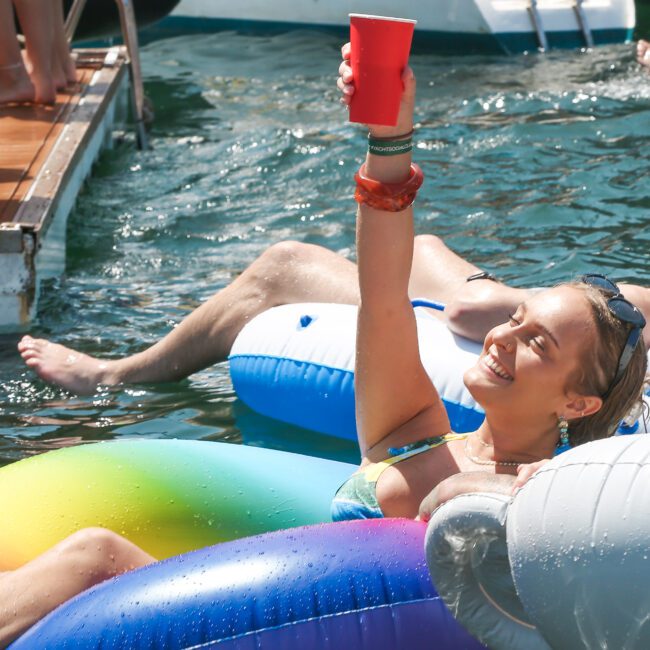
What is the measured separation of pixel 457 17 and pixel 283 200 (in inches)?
167

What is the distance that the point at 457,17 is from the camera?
31.8 feet

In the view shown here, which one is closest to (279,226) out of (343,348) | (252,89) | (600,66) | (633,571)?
(343,348)

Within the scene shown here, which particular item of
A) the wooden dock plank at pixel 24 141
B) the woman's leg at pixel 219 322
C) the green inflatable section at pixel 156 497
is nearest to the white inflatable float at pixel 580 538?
the green inflatable section at pixel 156 497

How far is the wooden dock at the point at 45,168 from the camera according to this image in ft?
14.5

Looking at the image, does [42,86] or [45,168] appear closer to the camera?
[45,168]

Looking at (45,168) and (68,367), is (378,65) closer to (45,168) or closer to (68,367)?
(68,367)

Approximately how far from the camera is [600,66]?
27.9ft

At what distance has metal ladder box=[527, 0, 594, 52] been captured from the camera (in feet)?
30.5

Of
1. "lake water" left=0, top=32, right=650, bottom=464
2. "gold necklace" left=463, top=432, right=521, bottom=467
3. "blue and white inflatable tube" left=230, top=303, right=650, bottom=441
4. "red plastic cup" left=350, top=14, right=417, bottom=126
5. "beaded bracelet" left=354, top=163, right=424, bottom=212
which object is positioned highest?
"red plastic cup" left=350, top=14, right=417, bottom=126

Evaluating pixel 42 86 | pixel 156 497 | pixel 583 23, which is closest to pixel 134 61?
pixel 42 86

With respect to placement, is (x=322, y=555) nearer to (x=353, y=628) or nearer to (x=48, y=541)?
(x=353, y=628)

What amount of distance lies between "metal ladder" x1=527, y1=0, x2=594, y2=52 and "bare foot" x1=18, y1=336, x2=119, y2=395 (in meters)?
6.25

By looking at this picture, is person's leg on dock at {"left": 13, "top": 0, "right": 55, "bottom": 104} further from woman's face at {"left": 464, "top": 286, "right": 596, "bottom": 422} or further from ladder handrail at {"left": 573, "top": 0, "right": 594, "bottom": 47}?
ladder handrail at {"left": 573, "top": 0, "right": 594, "bottom": 47}

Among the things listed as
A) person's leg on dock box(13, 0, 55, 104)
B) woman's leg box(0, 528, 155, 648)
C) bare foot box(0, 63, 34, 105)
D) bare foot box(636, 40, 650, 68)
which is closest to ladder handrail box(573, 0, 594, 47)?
bare foot box(636, 40, 650, 68)
